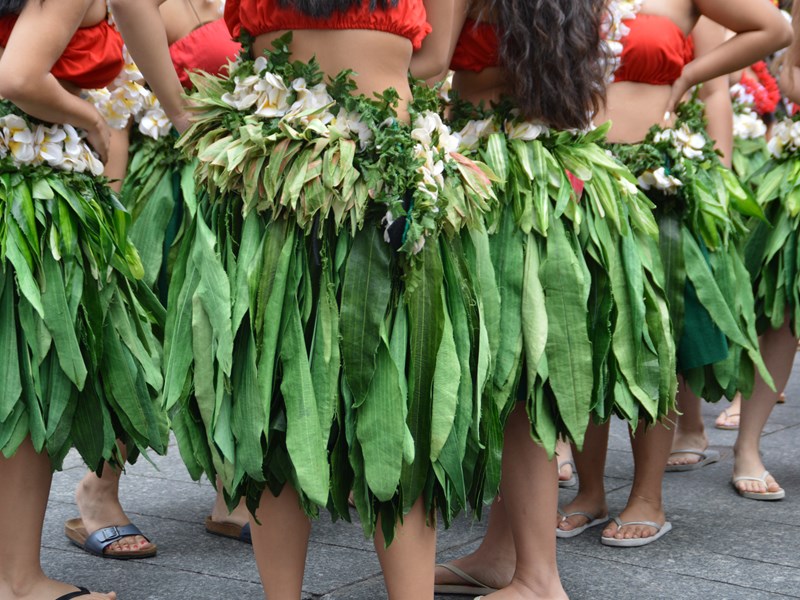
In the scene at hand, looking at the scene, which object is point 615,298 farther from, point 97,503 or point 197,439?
point 97,503

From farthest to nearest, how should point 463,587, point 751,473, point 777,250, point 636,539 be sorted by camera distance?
point 751,473
point 777,250
point 636,539
point 463,587

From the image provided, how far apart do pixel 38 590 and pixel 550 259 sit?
1566 mm

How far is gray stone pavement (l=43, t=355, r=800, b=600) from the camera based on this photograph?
3.19 m

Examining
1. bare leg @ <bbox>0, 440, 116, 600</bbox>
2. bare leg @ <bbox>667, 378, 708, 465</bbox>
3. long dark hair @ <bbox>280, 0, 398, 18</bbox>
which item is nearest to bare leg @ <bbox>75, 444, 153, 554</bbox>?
bare leg @ <bbox>0, 440, 116, 600</bbox>

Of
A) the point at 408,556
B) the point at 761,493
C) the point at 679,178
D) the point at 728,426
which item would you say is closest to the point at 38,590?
the point at 408,556

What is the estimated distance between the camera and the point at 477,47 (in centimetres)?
297

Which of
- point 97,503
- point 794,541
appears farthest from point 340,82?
point 794,541

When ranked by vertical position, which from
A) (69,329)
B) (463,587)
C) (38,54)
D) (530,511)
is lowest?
(463,587)

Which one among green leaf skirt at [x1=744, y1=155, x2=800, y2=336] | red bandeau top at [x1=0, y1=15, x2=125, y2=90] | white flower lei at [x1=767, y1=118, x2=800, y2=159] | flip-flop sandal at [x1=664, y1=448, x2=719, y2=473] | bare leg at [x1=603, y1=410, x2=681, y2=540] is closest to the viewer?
red bandeau top at [x1=0, y1=15, x2=125, y2=90]

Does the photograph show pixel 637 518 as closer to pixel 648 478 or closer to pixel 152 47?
pixel 648 478

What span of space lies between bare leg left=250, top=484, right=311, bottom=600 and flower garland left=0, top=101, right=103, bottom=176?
108 cm

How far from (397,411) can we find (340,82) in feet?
2.26

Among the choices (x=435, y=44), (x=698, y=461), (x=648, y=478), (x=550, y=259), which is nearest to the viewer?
(x=435, y=44)

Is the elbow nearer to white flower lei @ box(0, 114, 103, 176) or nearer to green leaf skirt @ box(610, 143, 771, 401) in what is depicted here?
white flower lei @ box(0, 114, 103, 176)
